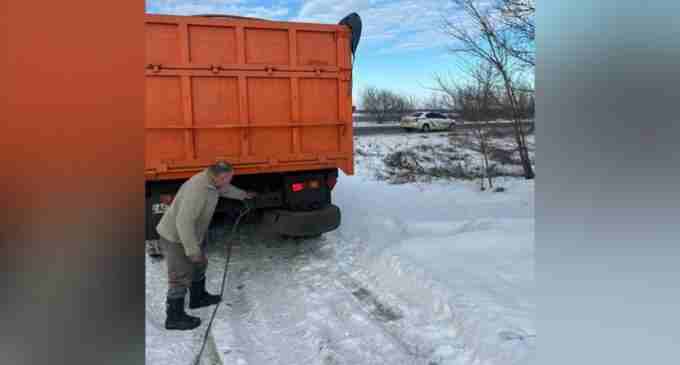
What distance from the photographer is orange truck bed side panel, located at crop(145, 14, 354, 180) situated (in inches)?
185

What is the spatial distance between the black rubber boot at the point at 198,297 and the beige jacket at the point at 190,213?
20.7 inches

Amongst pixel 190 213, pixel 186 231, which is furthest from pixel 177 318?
pixel 190 213

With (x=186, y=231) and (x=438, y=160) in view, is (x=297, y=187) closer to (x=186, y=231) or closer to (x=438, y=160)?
(x=186, y=231)

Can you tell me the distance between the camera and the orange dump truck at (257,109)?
473cm

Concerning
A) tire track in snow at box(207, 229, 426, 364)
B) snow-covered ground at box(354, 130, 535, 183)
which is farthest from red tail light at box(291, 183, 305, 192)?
snow-covered ground at box(354, 130, 535, 183)

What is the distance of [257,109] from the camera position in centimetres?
508

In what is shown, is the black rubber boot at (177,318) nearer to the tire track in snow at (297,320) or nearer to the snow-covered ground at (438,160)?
the tire track in snow at (297,320)

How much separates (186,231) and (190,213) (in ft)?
0.47

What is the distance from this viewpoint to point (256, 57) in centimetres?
502

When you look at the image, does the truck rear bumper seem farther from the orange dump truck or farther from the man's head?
the man's head
